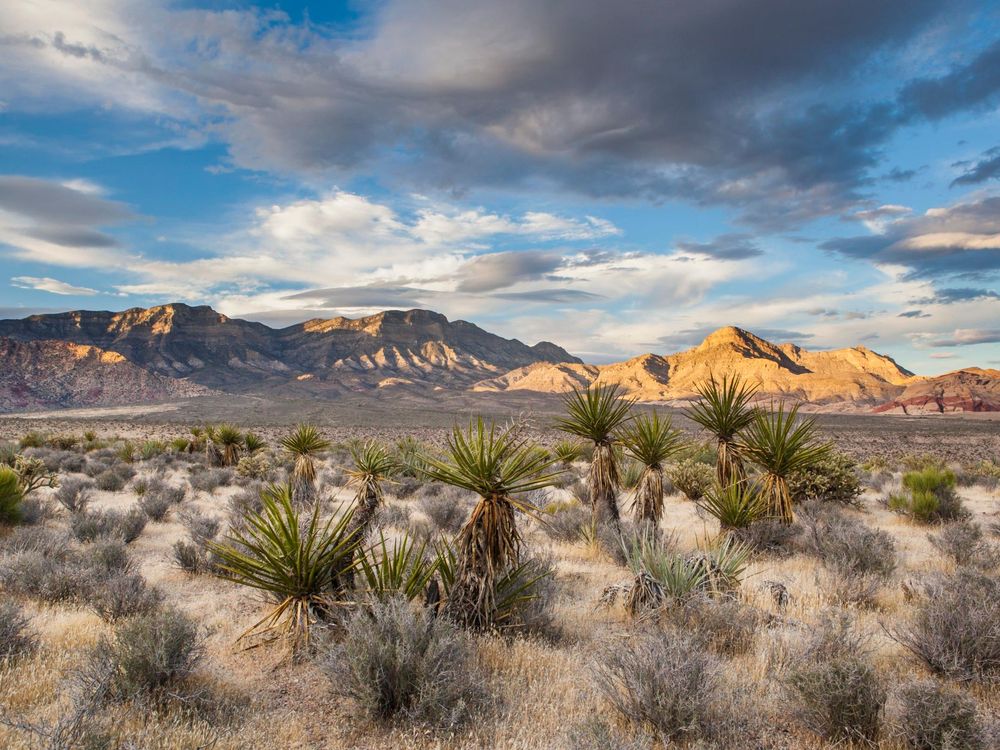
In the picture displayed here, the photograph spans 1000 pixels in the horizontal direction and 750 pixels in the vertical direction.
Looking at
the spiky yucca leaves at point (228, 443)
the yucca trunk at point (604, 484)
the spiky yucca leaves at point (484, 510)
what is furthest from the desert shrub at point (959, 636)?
the spiky yucca leaves at point (228, 443)

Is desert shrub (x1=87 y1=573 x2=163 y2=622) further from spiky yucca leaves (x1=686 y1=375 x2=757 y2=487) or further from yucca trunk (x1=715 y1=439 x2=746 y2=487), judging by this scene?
yucca trunk (x1=715 y1=439 x2=746 y2=487)

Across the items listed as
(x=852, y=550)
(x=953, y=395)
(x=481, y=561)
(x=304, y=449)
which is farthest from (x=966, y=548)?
(x=953, y=395)

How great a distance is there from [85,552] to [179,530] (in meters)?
3.47

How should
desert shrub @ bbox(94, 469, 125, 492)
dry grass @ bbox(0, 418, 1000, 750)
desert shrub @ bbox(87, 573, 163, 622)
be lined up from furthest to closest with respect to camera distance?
desert shrub @ bbox(94, 469, 125, 492), desert shrub @ bbox(87, 573, 163, 622), dry grass @ bbox(0, 418, 1000, 750)

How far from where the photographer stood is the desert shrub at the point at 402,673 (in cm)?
444

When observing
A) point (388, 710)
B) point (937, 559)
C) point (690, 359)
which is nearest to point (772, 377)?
point (690, 359)

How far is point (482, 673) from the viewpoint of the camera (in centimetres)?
502

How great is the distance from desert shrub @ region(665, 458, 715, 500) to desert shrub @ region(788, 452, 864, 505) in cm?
326

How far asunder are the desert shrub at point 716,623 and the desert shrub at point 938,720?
183 centimetres

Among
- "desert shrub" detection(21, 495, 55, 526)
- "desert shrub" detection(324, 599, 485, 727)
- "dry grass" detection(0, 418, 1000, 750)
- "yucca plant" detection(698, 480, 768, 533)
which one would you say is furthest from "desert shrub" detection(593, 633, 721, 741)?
"desert shrub" detection(21, 495, 55, 526)

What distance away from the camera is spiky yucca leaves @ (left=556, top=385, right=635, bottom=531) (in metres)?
10.8

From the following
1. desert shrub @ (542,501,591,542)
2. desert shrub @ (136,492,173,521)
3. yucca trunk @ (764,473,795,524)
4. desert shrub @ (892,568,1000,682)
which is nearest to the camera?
desert shrub @ (892,568,1000,682)

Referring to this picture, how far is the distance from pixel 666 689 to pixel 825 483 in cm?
1241

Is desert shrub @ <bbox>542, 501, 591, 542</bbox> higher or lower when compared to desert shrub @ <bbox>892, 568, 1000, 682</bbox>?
lower
